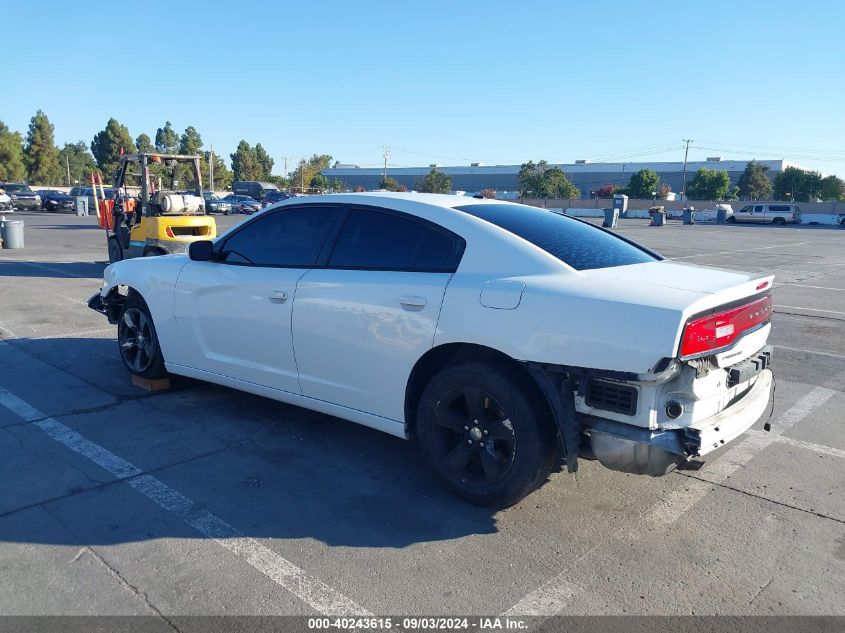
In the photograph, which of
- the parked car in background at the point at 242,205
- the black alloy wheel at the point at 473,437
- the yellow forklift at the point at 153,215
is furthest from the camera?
the parked car in background at the point at 242,205

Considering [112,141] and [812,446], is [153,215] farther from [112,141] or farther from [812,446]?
[112,141]

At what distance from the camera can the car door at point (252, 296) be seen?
445cm

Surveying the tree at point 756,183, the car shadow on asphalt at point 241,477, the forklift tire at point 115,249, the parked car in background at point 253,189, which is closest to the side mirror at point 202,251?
the car shadow on asphalt at point 241,477

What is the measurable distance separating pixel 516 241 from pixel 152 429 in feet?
9.72

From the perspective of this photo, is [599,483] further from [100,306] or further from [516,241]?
[100,306]

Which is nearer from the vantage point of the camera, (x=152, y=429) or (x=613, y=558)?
(x=613, y=558)

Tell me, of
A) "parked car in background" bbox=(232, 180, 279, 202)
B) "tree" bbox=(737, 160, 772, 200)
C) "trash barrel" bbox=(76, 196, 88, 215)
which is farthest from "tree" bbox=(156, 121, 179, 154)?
"tree" bbox=(737, 160, 772, 200)

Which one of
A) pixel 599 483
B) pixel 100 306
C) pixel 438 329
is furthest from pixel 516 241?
pixel 100 306

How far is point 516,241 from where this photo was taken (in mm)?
3732

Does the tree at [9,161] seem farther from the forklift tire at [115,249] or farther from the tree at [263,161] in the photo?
the forklift tire at [115,249]

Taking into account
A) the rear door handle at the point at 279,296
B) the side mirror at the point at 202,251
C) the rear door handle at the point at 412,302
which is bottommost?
the rear door handle at the point at 279,296

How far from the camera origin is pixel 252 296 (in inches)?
181

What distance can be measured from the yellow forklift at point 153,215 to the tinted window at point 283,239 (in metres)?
7.88

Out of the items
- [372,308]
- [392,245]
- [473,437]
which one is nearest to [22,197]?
[392,245]
